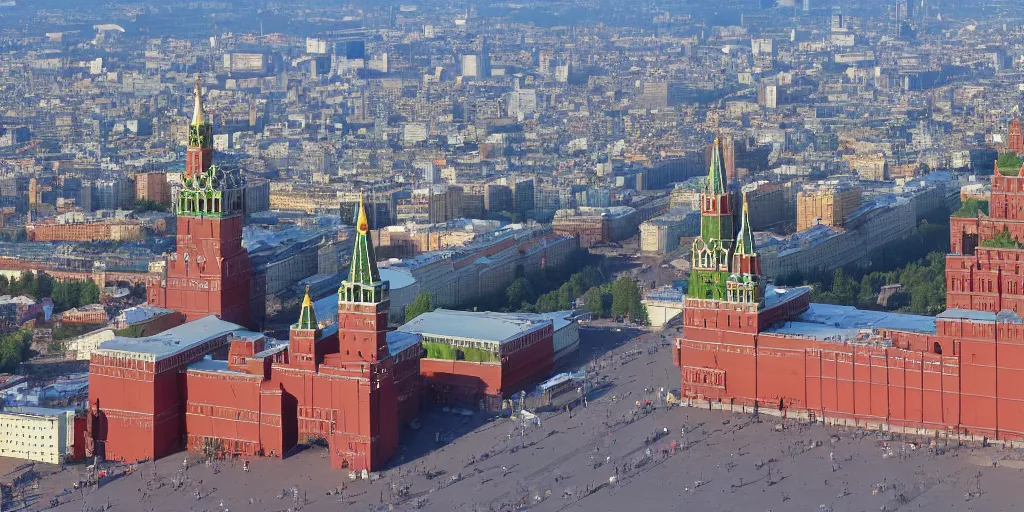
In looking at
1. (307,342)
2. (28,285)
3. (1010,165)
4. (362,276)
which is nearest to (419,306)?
(307,342)

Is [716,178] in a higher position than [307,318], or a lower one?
higher

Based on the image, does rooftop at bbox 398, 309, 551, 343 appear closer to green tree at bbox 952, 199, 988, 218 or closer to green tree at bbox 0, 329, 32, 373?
green tree at bbox 0, 329, 32, 373

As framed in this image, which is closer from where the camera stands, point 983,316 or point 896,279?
point 983,316

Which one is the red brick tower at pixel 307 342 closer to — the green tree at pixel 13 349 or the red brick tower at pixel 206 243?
the red brick tower at pixel 206 243

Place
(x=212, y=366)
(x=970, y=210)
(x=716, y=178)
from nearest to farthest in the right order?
(x=212, y=366) → (x=716, y=178) → (x=970, y=210)

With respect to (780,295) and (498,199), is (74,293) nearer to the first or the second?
(780,295)

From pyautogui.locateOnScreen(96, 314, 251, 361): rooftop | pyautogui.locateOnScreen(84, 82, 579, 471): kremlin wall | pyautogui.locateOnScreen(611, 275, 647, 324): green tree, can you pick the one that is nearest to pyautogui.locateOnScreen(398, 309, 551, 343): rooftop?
pyautogui.locateOnScreen(84, 82, 579, 471): kremlin wall

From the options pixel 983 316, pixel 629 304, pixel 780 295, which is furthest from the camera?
pixel 629 304
